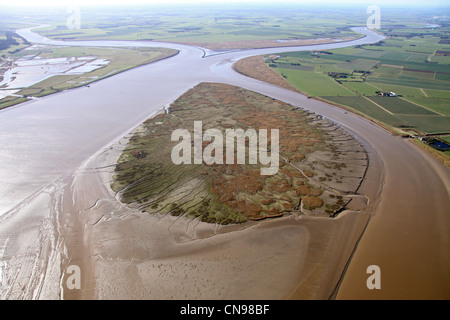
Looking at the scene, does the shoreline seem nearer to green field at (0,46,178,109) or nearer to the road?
the road

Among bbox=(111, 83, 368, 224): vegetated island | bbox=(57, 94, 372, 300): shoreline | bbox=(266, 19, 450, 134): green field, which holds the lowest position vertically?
bbox=(57, 94, 372, 300): shoreline

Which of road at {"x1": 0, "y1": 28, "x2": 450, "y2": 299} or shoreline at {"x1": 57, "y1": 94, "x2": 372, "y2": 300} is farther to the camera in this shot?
road at {"x1": 0, "y1": 28, "x2": 450, "y2": 299}

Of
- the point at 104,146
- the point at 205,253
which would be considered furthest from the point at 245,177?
the point at 104,146

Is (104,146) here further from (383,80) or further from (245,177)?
(383,80)

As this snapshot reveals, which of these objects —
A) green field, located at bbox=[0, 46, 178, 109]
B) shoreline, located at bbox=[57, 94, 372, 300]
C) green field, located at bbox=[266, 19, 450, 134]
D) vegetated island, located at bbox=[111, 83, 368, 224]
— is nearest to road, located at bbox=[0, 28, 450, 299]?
shoreline, located at bbox=[57, 94, 372, 300]

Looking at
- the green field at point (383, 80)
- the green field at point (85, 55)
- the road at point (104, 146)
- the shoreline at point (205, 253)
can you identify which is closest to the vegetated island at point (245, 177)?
the shoreline at point (205, 253)

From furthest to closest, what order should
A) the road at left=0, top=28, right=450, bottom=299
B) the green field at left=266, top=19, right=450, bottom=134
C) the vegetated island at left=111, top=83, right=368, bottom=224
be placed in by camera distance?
the green field at left=266, top=19, right=450, bottom=134, the vegetated island at left=111, top=83, right=368, bottom=224, the road at left=0, top=28, right=450, bottom=299
